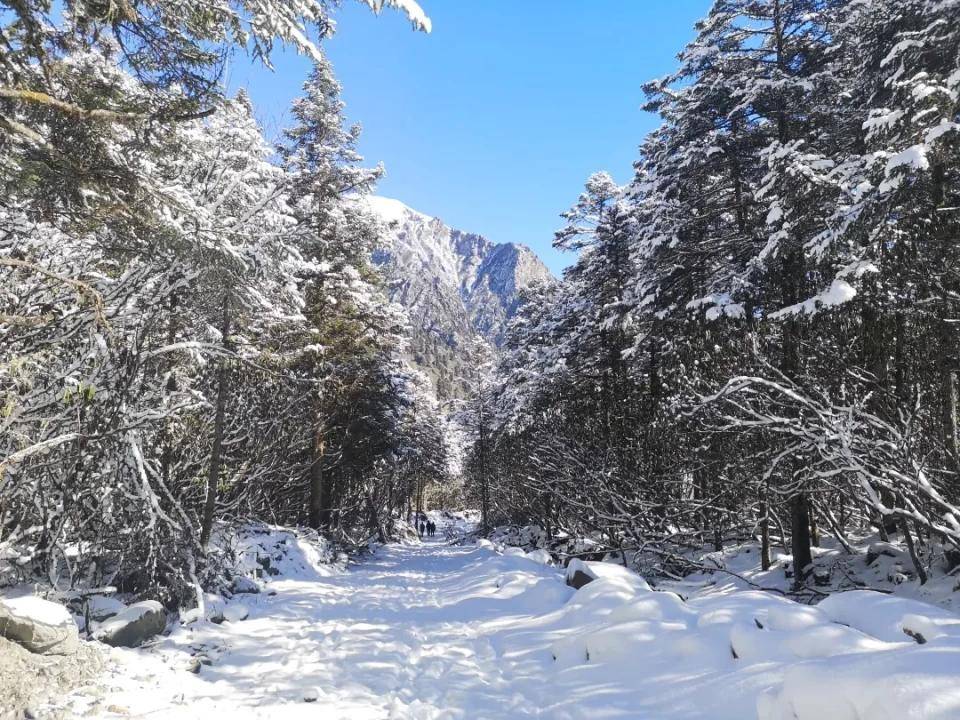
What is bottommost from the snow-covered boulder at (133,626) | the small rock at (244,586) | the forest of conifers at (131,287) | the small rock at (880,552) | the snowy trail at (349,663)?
the snowy trail at (349,663)

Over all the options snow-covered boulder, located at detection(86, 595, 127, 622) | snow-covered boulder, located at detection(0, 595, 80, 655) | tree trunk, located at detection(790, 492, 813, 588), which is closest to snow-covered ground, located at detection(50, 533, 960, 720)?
snow-covered boulder, located at detection(0, 595, 80, 655)

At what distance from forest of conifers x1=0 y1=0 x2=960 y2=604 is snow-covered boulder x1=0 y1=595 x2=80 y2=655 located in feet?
3.54

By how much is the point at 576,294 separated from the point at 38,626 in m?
16.6

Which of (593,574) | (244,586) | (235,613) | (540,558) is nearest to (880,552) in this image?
(593,574)

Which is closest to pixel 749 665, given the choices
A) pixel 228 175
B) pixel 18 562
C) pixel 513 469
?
pixel 18 562

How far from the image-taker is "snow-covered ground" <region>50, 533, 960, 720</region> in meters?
3.22

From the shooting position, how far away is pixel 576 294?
19.0 m

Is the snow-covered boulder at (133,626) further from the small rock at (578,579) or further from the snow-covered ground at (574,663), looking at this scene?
the small rock at (578,579)

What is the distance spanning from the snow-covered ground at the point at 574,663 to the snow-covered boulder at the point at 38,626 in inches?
20.0

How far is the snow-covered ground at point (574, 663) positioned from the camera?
10.6 feet

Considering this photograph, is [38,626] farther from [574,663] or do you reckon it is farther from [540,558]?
[540,558]

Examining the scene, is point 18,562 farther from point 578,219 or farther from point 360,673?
point 578,219

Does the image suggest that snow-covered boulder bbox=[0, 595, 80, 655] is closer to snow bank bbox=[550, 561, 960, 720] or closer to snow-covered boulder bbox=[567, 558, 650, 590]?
snow bank bbox=[550, 561, 960, 720]

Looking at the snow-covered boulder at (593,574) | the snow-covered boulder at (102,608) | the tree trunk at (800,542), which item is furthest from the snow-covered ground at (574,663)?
the tree trunk at (800,542)
